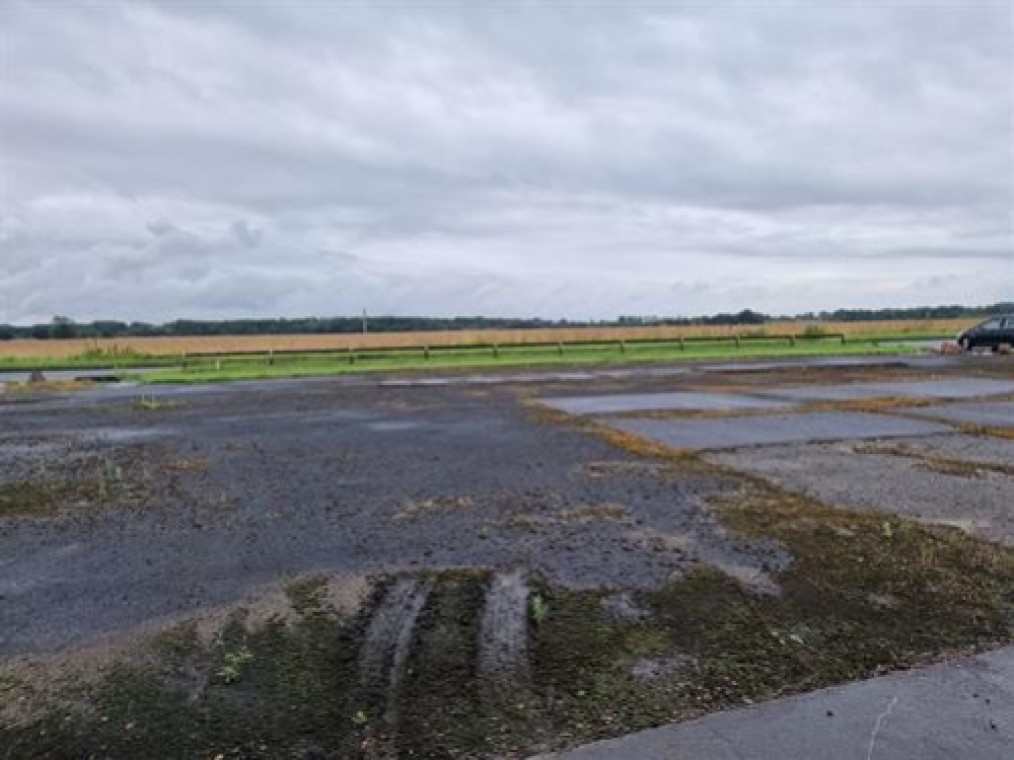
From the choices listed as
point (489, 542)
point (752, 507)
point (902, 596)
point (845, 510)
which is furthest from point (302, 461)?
point (902, 596)

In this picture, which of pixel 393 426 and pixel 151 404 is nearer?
pixel 393 426

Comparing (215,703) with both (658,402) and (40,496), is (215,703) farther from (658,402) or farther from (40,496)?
(658,402)

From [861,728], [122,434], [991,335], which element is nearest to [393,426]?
[122,434]

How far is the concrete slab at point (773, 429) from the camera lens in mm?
11242

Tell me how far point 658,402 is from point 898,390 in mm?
5891

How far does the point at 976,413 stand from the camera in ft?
45.9

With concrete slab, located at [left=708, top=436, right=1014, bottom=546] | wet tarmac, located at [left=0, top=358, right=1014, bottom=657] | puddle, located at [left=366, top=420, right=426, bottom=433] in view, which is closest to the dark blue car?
wet tarmac, located at [left=0, top=358, right=1014, bottom=657]

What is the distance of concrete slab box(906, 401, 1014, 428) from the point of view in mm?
12891

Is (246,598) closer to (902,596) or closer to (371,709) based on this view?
(371,709)

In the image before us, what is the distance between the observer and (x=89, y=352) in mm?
42094

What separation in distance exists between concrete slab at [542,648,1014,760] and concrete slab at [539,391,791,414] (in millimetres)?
11199

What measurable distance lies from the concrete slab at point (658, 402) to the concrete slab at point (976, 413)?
2546 mm

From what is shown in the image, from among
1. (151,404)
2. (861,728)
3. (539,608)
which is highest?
(151,404)

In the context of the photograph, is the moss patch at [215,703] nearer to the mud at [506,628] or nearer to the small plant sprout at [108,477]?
the mud at [506,628]
